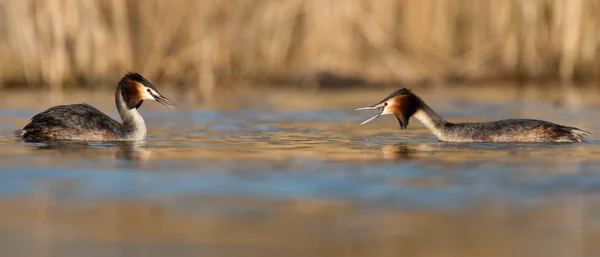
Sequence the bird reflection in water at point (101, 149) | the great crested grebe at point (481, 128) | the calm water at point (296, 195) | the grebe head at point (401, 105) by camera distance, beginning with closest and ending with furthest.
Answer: the calm water at point (296, 195)
the bird reflection in water at point (101, 149)
the great crested grebe at point (481, 128)
the grebe head at point (401, 105)

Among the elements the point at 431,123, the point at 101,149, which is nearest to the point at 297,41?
the point at 431,123

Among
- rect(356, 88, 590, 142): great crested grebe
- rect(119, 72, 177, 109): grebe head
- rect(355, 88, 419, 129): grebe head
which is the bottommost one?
rect(356, 88, 590, 142): great crested grebe

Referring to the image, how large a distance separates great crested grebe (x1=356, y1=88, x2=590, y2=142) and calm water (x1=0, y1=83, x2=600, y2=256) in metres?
0.23

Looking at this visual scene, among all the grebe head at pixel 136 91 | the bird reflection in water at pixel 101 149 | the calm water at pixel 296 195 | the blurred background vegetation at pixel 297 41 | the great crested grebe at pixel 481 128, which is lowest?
the calm water at pixel 296 195

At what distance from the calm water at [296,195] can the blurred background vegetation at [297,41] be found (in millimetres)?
6110

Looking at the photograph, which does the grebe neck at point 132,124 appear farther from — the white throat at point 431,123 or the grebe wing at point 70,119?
the white throat at point 431,123

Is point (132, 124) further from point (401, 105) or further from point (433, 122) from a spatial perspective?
point (433, 122)

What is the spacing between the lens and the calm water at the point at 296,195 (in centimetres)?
616

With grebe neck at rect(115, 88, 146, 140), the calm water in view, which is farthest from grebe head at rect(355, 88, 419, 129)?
grebe neck at rect(115, 88, 146, 140)

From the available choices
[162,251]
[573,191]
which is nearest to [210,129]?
[573,191]

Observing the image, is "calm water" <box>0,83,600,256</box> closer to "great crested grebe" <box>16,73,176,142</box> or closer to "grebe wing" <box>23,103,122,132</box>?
"great crested grebe" <box>16,73,176,142</box>

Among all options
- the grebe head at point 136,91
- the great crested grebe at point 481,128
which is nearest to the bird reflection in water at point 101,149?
the grebe head at point 136,91

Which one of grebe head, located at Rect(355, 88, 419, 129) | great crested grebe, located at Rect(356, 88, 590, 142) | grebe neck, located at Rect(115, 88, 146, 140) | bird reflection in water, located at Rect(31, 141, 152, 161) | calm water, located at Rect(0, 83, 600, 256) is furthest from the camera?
grebe neck, located at Rect(115, 88, 146, 140)

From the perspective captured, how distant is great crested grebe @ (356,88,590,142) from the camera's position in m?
11.8
